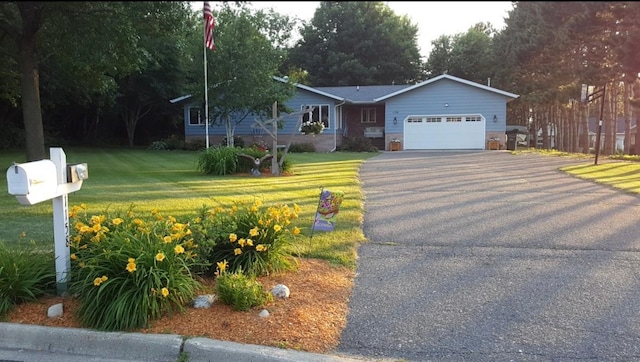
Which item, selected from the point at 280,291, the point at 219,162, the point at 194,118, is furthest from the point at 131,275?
the point at 194,118

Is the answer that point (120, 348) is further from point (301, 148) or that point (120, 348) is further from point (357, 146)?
point (357, 146)

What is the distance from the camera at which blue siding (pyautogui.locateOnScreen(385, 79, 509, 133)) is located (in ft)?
103

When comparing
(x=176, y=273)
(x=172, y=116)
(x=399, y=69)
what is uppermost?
(x=399, y=69)

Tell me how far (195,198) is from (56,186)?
5.72 metres

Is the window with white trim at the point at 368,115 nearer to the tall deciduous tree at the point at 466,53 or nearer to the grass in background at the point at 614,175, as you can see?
the tall deciduous tree at the point at 466,53

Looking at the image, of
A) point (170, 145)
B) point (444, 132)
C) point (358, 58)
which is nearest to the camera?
point (444, 132)

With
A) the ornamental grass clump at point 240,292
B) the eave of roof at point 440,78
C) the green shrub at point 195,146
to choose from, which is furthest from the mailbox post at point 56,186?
the eave of roof at point 440,78

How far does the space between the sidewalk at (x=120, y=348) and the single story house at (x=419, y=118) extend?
27.6m

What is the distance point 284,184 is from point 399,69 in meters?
38.2

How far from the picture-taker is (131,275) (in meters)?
4.16

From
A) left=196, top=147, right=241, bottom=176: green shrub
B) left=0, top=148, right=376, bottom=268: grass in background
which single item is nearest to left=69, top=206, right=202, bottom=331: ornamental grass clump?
left=0, top=148, right=376, bottom=268: grass in background

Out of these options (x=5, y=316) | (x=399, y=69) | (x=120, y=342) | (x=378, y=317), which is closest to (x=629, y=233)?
(x=378, y=317)

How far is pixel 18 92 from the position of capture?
20969 millimetres

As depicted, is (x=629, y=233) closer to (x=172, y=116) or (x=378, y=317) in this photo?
(x=378, y=317)
